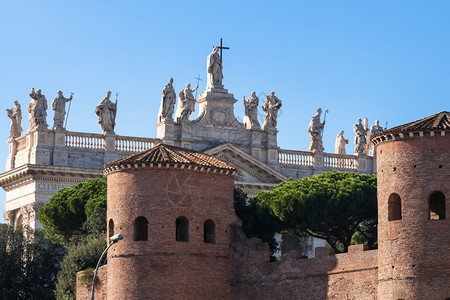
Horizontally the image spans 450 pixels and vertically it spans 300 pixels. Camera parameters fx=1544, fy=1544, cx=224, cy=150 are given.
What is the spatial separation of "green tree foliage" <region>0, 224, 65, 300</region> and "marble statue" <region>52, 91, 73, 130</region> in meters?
12.2

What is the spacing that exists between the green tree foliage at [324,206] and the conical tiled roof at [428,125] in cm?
1462

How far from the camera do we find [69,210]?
79.3 m

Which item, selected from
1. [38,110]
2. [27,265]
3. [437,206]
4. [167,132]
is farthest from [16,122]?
[437,206]

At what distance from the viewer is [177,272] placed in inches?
2453

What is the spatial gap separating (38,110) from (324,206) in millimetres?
26095

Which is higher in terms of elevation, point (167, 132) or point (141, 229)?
point (167, 132)

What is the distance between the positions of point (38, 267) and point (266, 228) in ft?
42.8

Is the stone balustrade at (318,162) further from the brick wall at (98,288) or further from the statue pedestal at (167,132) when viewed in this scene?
the brick wall at (98,288)

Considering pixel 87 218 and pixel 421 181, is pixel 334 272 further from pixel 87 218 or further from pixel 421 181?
pixel 87 218

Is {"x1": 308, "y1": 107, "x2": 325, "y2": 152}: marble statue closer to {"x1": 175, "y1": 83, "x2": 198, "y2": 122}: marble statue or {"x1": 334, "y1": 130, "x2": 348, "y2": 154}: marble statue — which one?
{"x1": 334, "y1": 130, "x2": 348, "y2": 154}: marble statue

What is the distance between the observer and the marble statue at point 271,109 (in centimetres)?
9969

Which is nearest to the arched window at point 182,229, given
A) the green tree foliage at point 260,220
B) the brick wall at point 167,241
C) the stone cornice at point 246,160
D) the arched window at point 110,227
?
the brick wall at point 167,241

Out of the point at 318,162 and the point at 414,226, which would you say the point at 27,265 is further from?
the point at 318,162

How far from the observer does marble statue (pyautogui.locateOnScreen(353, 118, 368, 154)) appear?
102 metres
